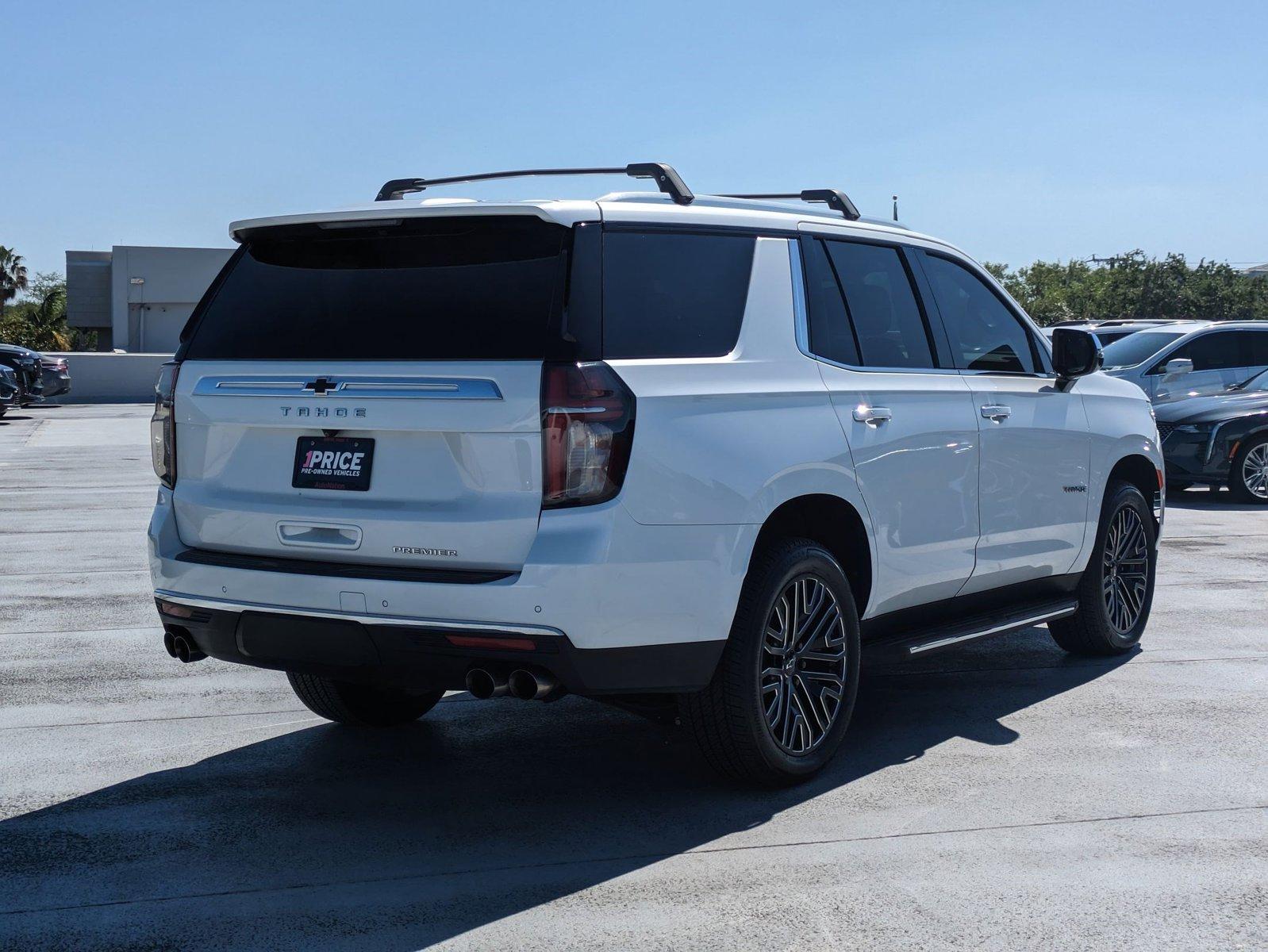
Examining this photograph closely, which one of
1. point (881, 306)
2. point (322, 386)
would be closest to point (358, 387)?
point (322, 386)

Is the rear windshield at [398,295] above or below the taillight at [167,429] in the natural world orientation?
above

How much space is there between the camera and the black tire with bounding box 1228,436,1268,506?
16.0 m

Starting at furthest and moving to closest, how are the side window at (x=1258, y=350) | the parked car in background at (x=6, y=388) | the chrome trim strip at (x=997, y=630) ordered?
the parked car in background at (x=6, y=388), the side window at (x=1258, y=350), the chrome trim strip at (x=997, y=630)

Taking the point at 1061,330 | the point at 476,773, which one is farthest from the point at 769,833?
the point at 1061,330

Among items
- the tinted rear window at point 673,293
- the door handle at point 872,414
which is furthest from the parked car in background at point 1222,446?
the tinted rear window at point 673,293

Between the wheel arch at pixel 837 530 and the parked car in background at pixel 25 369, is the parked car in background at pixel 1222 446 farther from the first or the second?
the parked car in background at pixel 25 369

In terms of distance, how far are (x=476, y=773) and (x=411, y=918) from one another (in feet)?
4.70

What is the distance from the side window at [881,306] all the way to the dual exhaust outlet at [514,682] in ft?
6.43

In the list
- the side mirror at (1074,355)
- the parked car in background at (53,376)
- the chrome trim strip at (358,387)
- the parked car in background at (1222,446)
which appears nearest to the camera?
the chrome trim strip at (358,387)

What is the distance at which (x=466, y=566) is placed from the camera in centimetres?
450

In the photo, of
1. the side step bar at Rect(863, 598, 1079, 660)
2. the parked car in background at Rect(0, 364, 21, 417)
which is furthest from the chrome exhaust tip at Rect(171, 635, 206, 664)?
the parked car in background at Rect(0, 364, 21, 417)

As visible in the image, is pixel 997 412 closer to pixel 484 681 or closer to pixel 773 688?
pixel 773 688

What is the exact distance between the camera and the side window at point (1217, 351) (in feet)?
58.0

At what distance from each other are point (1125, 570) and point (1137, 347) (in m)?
11.4
